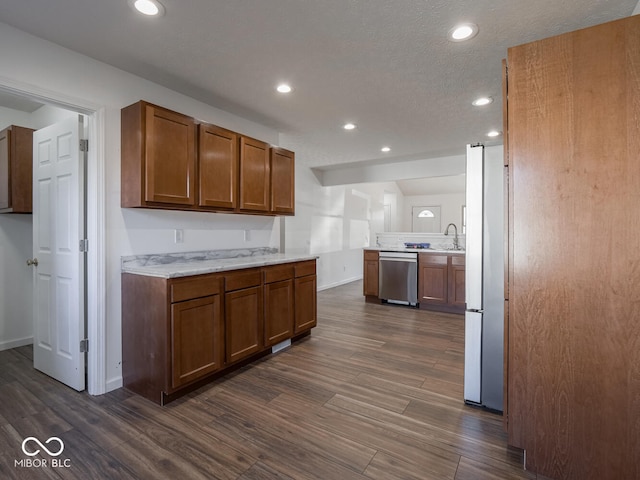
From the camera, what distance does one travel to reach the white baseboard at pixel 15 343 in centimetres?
324

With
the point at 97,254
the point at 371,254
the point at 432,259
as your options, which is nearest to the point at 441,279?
the point at 432,259

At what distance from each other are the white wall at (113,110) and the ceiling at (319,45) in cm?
10

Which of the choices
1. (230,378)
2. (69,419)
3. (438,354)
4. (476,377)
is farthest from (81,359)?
(438,354)

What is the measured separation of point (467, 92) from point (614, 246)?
6.73 ft

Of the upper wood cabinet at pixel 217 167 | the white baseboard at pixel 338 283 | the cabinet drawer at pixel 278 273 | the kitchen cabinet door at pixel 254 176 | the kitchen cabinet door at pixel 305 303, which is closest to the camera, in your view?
the upper wood cabinet at pixel 217 167

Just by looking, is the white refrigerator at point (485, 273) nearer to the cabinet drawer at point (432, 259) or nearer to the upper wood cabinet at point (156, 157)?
the upper wood cabinet at point (156, 157)

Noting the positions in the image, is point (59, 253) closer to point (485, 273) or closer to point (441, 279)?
point (485, 273)

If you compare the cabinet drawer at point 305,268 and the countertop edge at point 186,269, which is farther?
the cabinet drawer at point 305,268

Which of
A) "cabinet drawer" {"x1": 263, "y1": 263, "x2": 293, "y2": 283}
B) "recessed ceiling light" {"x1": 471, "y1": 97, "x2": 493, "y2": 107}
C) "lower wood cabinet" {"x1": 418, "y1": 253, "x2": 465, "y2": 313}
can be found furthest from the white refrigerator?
"lower wood cabinet" {"x1": 418, "y1": 253, "x2": 465, "y2": 313}

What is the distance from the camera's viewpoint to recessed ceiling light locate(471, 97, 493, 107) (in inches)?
120

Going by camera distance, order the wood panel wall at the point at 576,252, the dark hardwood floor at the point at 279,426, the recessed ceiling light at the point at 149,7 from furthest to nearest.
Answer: the recessed ceiling light at the point at 149,7, the dark hardwood floor at the point at 279,426, the wood panel wall at the point at 576,252

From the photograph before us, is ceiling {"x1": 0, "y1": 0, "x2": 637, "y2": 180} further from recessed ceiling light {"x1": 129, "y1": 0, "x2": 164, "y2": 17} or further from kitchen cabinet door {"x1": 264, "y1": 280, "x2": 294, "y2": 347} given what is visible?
kitchen cabinet door {"x1": 264, "y1": 280, "x2": 294, "y2": 347}

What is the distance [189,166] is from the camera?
8.60 feet

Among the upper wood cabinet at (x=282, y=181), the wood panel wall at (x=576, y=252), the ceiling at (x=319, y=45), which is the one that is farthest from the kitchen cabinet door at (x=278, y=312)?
the wood panel wall at (x=576, y=252)
